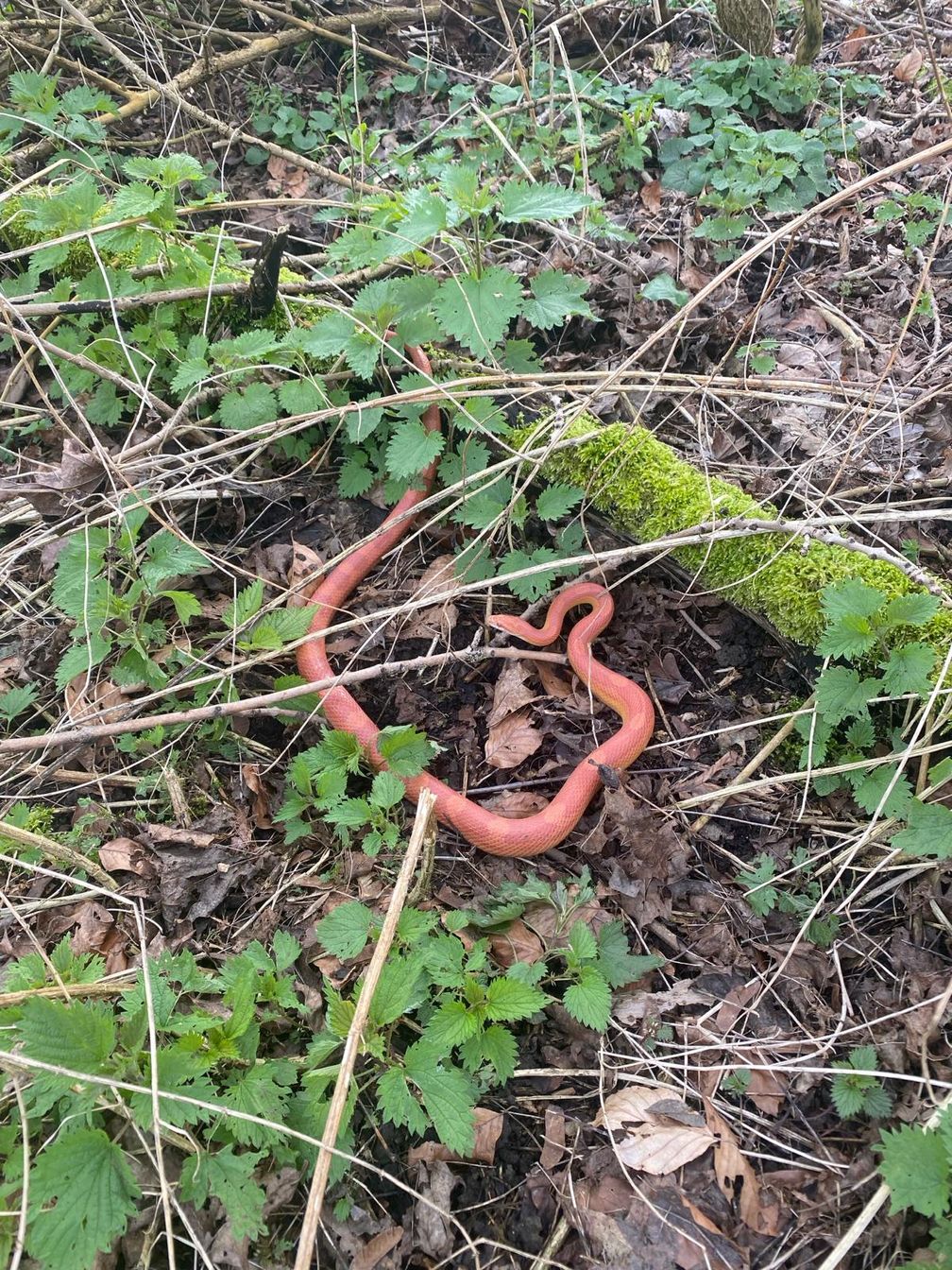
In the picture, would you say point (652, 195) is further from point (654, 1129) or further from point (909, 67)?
point (654, 1129)

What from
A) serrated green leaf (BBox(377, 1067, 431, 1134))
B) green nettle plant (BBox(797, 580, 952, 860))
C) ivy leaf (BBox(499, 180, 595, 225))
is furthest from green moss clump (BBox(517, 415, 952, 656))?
serrated green leaf (BBox(377, 1067, 431, 1134))

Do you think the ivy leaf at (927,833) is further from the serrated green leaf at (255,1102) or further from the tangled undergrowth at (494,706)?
the serrated green leaf at (255,1102)

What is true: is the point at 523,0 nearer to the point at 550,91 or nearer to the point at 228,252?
the point at 550,91

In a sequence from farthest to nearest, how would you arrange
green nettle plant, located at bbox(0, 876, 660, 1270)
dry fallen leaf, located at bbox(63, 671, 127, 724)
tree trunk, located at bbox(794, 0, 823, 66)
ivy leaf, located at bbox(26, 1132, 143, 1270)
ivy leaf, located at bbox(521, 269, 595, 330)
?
tree trunk, located at bbox(794, 0, 823, 66) → dry fallen leaf, located at bbox(63, 671, 127, 724) → ivy leaf, located at bbox(521, 269, 595, 330) → green nettle plant, located at bbox(0, 876, 660, 1270) → ivy leaf, located at bbox(26, 1132, 143, 1270)

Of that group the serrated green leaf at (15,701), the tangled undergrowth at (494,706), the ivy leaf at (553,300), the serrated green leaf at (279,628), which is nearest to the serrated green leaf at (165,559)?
the tangled undergrowth at (494,706)

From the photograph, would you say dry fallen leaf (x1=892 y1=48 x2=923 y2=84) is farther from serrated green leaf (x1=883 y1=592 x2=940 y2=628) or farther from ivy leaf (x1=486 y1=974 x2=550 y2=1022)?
ivy leaf (x1=486 y1=974 x2=550 y2=1022)

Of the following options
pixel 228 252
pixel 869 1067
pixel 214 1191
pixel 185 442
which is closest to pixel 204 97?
pixel 228 252
